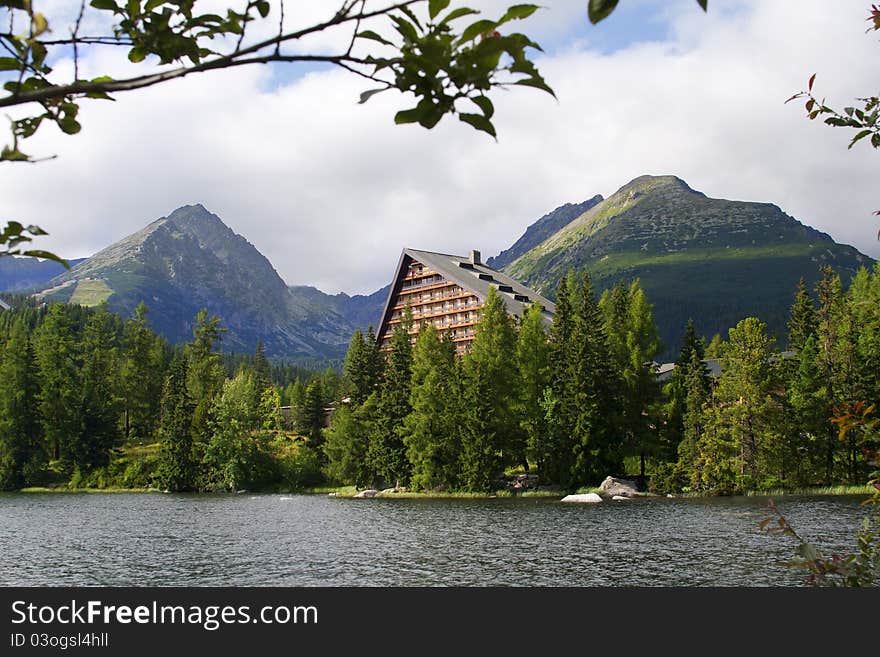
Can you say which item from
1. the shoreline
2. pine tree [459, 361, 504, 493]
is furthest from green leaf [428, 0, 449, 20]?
pine tree [459, 361, 504, 493]

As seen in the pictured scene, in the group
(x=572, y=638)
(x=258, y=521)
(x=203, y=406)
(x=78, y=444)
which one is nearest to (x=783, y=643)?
(x=572, y=638)

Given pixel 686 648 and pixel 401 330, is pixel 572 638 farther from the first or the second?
pixel 401 330

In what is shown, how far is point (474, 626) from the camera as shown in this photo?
5.50 meters

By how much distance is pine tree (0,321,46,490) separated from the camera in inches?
2756

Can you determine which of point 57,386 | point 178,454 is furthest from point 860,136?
point 57,386

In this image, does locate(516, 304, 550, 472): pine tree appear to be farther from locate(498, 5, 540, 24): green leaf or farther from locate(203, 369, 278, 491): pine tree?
locate(498, 5, 540, 24): green leaf

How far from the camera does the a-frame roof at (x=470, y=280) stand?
77.8 metres

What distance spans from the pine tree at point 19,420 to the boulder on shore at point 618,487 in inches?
2065

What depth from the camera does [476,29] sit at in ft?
6.98

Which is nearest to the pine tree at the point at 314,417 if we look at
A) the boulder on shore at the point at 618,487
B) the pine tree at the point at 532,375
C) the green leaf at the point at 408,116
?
the pine tree at the point at 532,375

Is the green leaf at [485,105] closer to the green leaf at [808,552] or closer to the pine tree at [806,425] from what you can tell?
the green leaf at [808,552]

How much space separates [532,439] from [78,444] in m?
45.5

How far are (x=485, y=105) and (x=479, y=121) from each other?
47mm

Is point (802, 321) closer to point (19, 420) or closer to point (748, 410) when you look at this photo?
point (748, 410)
